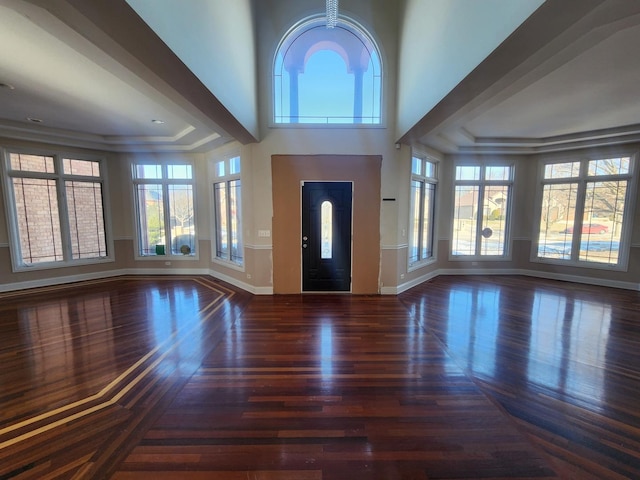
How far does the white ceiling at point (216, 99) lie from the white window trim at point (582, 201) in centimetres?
35

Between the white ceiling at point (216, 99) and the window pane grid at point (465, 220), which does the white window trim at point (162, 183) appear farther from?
the window pane grid at point (465, 220)

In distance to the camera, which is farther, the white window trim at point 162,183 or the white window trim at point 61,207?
the white window trim at point 162,183

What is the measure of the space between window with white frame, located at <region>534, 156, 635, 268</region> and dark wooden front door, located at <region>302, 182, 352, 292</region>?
4.77 m

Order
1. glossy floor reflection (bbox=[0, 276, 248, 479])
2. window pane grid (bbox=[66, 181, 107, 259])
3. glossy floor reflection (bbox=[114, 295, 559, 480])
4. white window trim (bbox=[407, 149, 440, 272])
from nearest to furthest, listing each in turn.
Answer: glossy floor reflection (bbox=[114, 295, 559, 480]) < glossy floor reflection (bbox=[0, 276, 248, 479]) < white window trim (bbox=[407, 149, 440, 272]) < window pane grid (bbox=[66, 181, 107, 259])

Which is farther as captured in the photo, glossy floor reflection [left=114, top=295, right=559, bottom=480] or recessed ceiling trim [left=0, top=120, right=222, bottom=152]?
recessed ceiling trim [left=0, top=120, right=222, bottom=152]

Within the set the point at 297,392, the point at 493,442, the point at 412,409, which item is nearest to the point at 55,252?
the point at 297,392

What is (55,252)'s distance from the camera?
5.45 meters

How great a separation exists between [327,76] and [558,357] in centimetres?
499

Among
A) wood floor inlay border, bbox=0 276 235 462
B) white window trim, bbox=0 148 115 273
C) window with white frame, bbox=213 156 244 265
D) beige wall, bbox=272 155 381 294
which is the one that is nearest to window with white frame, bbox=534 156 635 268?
Answer: beige wall, bbox=272 155 381 294

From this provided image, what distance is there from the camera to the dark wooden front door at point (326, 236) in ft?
15.7

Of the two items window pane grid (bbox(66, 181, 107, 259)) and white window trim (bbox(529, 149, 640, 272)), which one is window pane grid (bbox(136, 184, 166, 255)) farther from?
white window trim (bbox(529, 149, 640, 272))

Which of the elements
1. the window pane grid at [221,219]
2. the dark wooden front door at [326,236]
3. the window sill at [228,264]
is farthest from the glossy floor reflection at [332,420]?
the window pane grid at [221,219]

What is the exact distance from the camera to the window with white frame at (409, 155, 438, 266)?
5223mm

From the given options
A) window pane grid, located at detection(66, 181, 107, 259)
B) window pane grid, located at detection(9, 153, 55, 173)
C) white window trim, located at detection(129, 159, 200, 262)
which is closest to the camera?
window pane grid, located at detection(9, 153, 55, 173)
